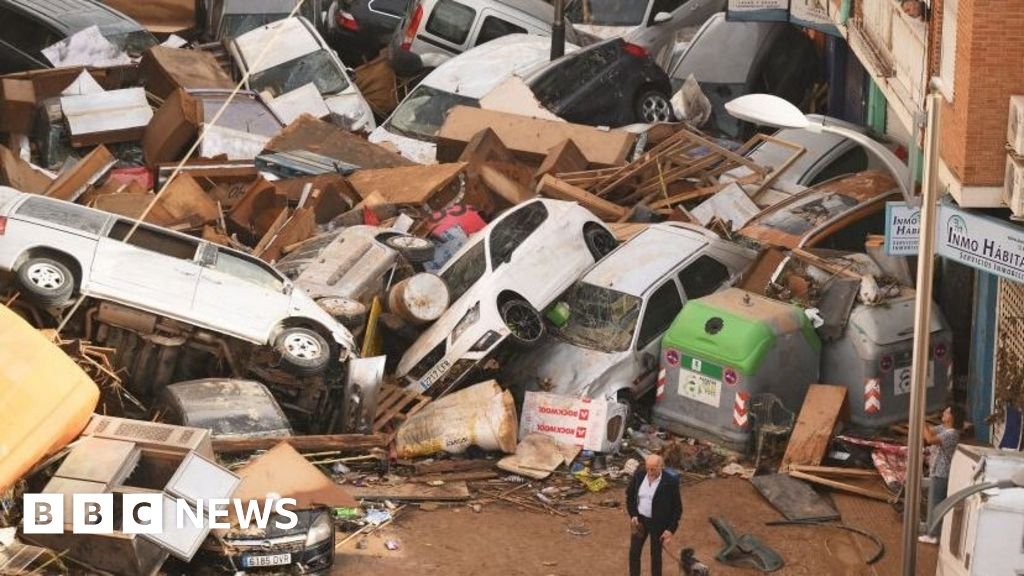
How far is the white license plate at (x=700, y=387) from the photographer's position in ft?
63.2

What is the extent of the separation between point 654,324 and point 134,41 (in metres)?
12.2

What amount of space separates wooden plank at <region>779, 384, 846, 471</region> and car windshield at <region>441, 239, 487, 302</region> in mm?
3555

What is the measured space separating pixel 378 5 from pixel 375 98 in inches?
105

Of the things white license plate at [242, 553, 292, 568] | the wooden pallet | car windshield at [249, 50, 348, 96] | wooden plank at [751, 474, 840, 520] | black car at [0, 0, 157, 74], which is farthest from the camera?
car windshield at [249, 50, 348, 96]

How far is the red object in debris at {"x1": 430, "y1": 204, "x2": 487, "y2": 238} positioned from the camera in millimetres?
22781

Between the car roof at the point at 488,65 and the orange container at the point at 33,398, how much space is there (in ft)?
39.1

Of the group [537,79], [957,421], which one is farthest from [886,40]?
[537,79]

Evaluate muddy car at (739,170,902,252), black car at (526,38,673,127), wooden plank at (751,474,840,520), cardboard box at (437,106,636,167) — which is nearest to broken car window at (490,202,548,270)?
muddy car at (739,170,902,252)

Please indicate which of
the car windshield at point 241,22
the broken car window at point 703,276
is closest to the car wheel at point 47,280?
the broken car window at point 703,276

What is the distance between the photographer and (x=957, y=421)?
19594 mm

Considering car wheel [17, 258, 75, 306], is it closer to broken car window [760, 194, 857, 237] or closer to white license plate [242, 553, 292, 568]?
white license plate [242, 553, 292, 568]

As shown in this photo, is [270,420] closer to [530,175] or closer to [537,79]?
[530,175]

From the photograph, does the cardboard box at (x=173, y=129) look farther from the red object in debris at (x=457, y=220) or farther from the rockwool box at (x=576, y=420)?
the rockwool box at (x=576, y=420)

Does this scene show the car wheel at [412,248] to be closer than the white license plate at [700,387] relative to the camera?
No
